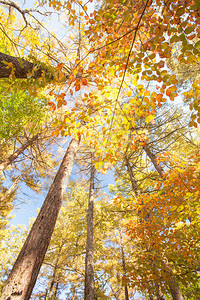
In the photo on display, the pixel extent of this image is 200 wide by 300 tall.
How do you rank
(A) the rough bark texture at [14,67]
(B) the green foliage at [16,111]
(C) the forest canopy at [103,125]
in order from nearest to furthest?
1. (C) the forest canopy at [103,125]
2. (A) the rough bark texture at [14,67]
3. (B) the green foliage at [16,111]

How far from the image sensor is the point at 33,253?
6.52 ft

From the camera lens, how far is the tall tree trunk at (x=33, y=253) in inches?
66.9

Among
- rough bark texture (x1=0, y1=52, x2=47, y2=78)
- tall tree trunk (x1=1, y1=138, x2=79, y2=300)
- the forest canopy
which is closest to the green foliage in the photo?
the forest canopy

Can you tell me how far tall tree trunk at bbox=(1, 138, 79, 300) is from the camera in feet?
5.57

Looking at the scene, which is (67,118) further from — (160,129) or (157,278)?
(160,129)

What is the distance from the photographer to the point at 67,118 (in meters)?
1.85

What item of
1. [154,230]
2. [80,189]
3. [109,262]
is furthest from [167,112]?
[109,262]

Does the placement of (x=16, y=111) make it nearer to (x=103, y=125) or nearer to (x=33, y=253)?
(x=103, y=125)

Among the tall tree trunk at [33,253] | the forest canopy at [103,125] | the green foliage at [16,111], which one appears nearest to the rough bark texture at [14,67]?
the forest canopy at [103,125]

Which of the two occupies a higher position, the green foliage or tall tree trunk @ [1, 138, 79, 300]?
the green foliage

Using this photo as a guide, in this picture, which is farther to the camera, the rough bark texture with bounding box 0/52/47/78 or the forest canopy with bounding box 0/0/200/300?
the rough bark texture with bounding box 0/52/47/78

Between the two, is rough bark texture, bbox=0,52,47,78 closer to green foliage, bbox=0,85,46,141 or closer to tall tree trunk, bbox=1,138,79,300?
green foliage, bbox=0,85,46,141

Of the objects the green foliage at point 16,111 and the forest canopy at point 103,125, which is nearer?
the forest canopy at point 103,125

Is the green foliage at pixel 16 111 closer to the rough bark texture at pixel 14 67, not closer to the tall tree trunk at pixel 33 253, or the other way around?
the rough bark texture at pixel 14 67
